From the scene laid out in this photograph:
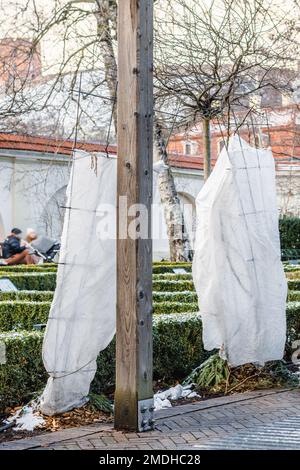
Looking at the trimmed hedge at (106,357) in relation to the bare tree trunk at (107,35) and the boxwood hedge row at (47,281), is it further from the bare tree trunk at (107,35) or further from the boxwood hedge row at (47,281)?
the bare tree trunk at (107,35)

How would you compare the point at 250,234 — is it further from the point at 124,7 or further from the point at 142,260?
the point at 124,7

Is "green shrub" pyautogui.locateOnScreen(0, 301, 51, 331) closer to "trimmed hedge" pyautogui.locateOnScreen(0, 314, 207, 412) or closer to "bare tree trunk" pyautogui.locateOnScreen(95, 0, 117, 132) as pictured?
"trimmed hedge" pyautogui.locateOnScreen(0, 314, 207, 412)

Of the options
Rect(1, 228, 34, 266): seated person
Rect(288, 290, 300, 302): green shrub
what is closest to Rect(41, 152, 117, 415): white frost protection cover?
Rect(288, 290, 300, 302): green shrub

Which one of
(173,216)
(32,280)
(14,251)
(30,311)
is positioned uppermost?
(173,216)

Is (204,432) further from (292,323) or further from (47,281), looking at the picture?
(47,281)

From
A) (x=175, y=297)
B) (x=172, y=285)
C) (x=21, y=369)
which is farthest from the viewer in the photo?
(x=172, y=285)

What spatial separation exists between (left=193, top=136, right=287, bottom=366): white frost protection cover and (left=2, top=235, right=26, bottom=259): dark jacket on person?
15.9 meters

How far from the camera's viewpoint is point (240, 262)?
7781 millimetres

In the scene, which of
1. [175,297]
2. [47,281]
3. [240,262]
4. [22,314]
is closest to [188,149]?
[47,281]

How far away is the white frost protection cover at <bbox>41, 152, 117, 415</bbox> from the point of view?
6441 mm

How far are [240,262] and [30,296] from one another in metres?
4.78

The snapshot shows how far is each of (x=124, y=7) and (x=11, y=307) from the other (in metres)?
5.27

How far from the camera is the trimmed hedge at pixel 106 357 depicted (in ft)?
22.3

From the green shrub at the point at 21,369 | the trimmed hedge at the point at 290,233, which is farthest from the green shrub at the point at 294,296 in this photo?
the trimmed hedge at the point at 290,233
